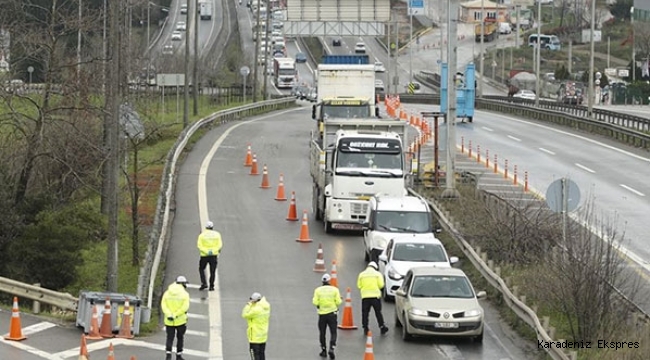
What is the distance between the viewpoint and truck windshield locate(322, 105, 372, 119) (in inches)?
2021

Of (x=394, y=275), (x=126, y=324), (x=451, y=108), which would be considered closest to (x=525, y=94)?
(x=451, y=108)

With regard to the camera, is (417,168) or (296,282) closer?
(296,282)

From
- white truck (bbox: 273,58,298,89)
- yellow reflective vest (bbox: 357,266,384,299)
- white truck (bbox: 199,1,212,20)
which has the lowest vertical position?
yellow reflective vest (bbox: 357,266,384,299)

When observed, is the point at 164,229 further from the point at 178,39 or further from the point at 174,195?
the point at 178,39

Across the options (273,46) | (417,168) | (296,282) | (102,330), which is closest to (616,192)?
(417,168)

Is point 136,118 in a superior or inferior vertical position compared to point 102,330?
superior

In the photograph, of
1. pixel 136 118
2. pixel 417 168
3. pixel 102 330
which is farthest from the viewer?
pixel 417 168

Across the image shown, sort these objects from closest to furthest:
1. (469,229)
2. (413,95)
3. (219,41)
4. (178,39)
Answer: (469,229) < (413,95) < (178,39) < (219,41)

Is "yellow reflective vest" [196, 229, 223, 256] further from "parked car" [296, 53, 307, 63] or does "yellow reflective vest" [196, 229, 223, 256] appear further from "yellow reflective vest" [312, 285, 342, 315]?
"parked car" [296, 53, 307, 63]

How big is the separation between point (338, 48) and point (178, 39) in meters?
25.0

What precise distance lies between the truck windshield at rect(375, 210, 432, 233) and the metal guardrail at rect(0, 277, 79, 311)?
799cm

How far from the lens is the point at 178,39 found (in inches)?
4926

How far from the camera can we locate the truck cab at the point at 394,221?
3069 centimetres

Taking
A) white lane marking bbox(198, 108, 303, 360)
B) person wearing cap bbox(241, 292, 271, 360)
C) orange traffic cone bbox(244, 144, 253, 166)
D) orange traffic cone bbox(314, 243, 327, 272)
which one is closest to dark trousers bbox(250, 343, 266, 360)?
person wearing cap bbox(241, 292, 271, 360)
